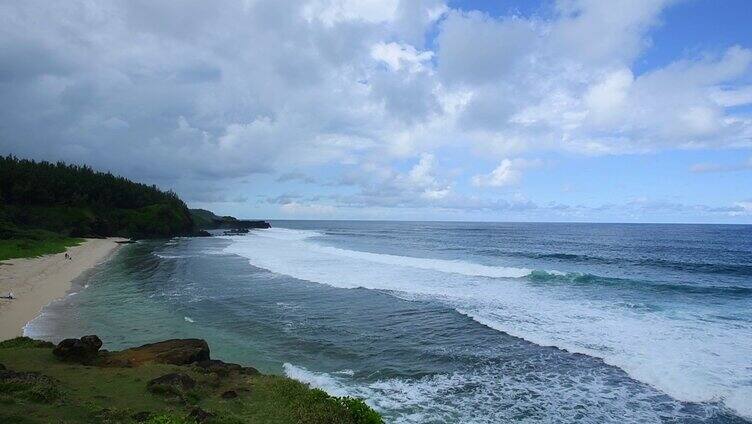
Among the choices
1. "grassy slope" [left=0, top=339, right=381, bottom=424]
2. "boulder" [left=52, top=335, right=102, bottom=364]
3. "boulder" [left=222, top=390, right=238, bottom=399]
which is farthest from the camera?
"boulder" [left=52, top=335, right=102, bottom=364]

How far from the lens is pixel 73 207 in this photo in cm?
7812

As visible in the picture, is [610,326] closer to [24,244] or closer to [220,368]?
[220,368]

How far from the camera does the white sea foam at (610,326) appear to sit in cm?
1417

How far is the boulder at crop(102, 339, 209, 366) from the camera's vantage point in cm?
1191

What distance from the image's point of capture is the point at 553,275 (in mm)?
36344

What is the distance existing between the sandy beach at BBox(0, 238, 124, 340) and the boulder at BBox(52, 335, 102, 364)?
26.3ft

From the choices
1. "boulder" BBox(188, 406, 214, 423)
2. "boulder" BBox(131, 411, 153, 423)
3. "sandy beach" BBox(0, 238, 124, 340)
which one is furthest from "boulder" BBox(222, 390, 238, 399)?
"sandy beach" BBox(0, 238, 124, 340)

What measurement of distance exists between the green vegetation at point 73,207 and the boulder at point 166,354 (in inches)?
1725

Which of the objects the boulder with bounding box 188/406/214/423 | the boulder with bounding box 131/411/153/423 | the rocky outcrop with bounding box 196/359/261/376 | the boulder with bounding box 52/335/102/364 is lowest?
the rocky outcrop with bounding box 196/359/261/376

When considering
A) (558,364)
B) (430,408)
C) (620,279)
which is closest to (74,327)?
(430,408)

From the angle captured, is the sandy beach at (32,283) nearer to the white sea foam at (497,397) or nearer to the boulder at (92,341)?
the boulder at (92,341)

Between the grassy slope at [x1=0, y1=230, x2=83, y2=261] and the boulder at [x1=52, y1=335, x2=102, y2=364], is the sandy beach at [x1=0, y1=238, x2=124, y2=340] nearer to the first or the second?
the grassy slope at [x1=0, y1=230, x2=83, y2=261]

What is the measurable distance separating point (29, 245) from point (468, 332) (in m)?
47.7

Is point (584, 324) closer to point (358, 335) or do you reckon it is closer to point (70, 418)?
point (358, 335)
